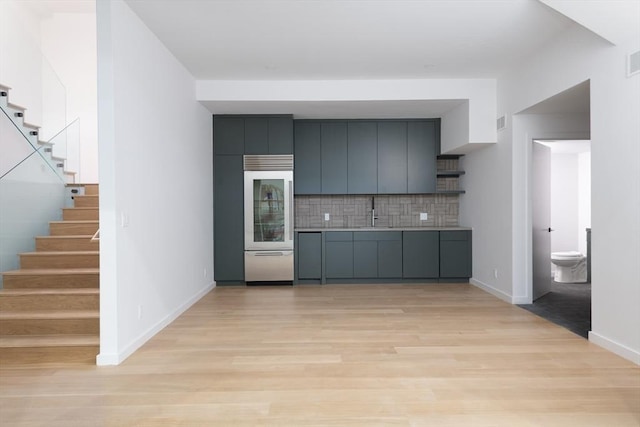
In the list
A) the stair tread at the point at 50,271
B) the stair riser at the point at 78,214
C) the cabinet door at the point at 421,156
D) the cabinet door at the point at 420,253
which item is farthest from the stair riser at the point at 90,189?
the cabinet door at the point at 421,156

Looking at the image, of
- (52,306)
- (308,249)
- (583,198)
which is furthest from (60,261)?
(583,198)

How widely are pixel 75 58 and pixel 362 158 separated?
187 inches

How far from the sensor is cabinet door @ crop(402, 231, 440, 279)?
5.94 meters

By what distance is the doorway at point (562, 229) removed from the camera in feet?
14.6

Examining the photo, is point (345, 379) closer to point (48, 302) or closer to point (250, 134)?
point (48, 302)

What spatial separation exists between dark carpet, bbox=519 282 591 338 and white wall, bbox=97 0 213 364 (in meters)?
3.84

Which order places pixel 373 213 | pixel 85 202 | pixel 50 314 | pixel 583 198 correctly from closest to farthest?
1. pixel 50 314
2. pixel 85 202
3. pixel 373 213
4. pixel 583 198

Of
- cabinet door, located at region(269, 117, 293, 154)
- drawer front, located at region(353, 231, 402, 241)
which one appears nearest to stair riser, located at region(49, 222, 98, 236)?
cabinet door, located at region(269, 117, 293, 154)

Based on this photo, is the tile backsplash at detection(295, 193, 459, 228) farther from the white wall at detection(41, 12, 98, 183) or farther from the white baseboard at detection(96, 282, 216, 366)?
the white wall at detection(41, 12, 98, 183)

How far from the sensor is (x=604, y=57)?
10.2ft

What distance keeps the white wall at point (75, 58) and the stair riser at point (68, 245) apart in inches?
95.7

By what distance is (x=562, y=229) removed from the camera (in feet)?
24.8

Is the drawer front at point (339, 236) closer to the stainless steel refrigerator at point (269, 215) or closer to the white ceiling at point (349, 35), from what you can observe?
the stainless steel refrigerator at point (269, 215)

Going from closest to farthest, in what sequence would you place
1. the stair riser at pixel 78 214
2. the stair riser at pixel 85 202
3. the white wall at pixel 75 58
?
the stair riser at pixel 78 214 → the stair riser at pixel 85 202 → the white wall at pixel 75 58
